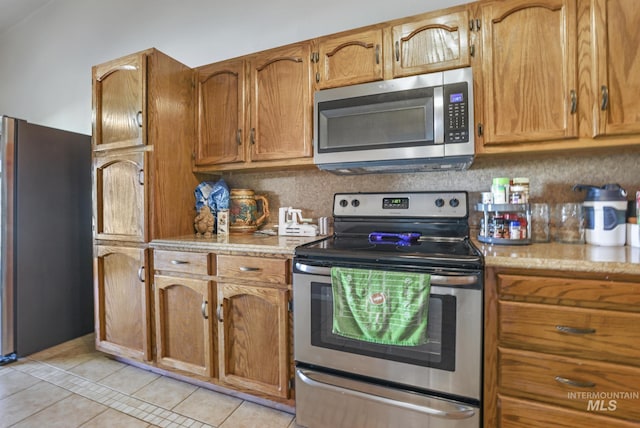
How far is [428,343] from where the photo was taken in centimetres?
119

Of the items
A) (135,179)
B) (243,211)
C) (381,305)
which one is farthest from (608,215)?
(135,179)

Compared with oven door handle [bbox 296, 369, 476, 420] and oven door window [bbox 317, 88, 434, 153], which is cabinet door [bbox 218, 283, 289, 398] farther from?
oven door window [bbox 317, 88, 434, 153]

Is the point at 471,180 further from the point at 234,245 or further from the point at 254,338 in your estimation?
the point at 254,338

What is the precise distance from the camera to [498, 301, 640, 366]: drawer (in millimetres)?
988

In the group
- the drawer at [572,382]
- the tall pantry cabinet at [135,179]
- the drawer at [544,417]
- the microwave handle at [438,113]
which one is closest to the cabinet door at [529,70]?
the microwave handle at [438,113]

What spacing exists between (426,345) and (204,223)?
1.57 metres

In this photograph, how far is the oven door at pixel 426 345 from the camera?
113 centimetres

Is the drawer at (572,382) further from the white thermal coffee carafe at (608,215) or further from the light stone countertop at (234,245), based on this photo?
the light stone countertop at (234,245)

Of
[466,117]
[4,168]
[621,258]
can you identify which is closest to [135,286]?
[4,168]

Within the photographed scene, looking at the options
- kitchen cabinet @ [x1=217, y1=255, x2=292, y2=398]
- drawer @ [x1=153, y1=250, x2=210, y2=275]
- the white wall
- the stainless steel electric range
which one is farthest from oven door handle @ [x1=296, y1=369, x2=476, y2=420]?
the white wall

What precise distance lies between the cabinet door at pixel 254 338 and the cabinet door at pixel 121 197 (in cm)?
76

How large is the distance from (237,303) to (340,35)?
1636mm

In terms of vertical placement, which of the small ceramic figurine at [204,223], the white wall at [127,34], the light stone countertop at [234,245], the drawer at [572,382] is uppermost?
the white wall at [127,34]

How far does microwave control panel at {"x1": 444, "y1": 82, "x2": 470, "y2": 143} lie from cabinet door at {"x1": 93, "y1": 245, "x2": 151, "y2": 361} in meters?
1.92
